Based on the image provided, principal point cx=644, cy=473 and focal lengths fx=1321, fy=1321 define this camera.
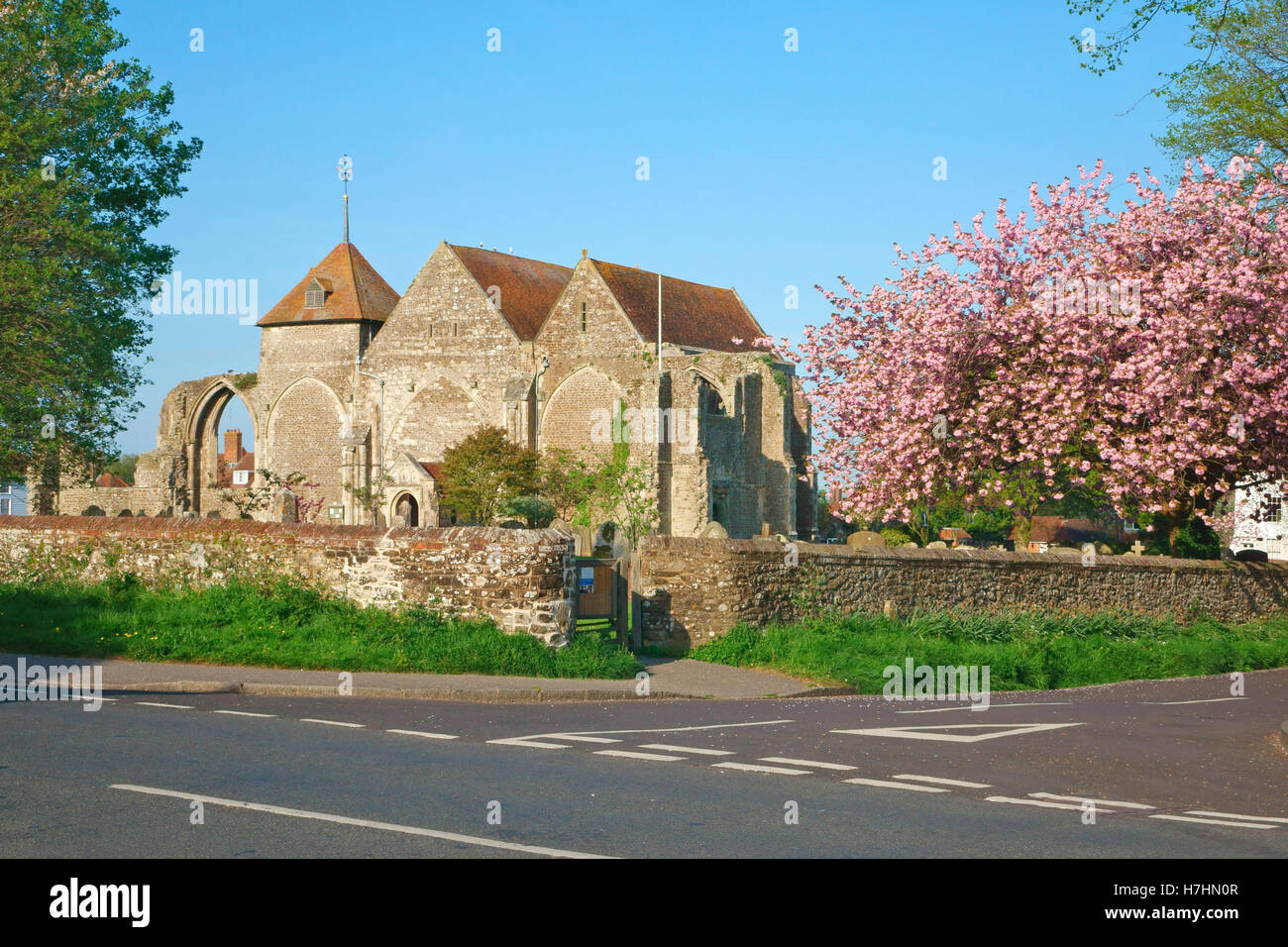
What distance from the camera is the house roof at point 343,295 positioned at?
68.2 meters

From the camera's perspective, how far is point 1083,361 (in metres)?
25.8

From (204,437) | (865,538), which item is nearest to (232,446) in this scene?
(204,437)

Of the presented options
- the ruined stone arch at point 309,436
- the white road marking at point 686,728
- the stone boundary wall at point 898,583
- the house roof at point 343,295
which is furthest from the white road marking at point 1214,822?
the house roof at point 343,295

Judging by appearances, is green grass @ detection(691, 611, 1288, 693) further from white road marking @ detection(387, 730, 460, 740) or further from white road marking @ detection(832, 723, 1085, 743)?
white road marking @ detection(387, 730, 460, 740)

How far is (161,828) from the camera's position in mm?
7203

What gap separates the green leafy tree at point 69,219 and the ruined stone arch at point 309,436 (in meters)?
32.3

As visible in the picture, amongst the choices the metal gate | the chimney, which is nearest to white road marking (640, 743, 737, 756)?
the metal gate

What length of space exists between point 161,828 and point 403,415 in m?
55.9

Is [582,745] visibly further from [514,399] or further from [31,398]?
[514,399]

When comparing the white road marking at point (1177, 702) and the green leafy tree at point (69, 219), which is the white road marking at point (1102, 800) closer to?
the white road marking at point (1177, 702)

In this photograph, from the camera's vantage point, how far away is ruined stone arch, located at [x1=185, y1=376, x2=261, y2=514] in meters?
71.1

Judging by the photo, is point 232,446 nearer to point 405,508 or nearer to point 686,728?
point 405,508

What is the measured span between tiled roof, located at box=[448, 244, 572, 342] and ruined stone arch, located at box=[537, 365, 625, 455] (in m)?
3.44
